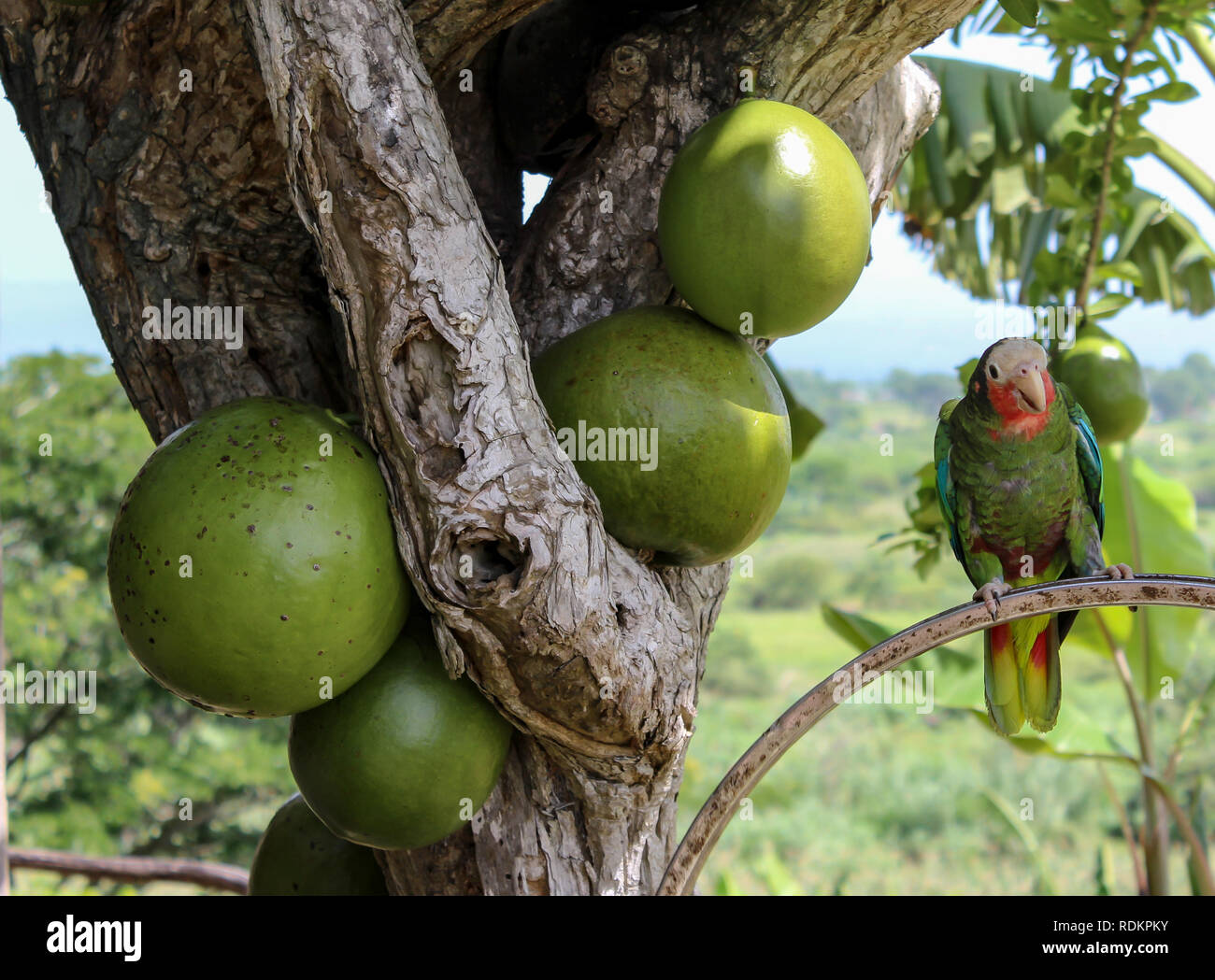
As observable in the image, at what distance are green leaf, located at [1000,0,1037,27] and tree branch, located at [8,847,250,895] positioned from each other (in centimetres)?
226

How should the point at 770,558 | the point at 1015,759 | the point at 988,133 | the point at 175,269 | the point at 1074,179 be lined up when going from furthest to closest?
the point at 770,558 → the point at 1015,759 → the point at 988,133 → the point at 1074,179 → the point at 175,269

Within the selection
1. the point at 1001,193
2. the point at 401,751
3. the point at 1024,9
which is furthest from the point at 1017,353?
the point at 1001,193

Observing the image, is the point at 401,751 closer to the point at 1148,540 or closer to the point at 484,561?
the point at 484,561

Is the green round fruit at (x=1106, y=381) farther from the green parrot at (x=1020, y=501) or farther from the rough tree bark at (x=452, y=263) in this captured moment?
the rough tree bark at (x=452, y=263)

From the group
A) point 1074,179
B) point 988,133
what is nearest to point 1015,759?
point 988,133

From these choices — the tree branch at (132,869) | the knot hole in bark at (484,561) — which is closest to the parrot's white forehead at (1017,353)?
the knot hole in bark at (484,561)

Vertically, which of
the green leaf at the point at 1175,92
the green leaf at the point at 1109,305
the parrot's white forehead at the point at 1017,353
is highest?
the green leaf at the point at 1175,92

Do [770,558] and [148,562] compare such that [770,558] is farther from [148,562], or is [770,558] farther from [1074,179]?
[148,562]

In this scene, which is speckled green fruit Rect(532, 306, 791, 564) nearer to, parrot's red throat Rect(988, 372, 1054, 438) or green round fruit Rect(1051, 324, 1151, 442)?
parrot's red throat Rect(988, 372, 1054, 438)

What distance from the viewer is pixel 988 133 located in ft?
11.6

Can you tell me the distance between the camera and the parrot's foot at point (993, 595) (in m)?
1.04

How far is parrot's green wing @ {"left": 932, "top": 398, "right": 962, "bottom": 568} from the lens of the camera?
55.2 inches

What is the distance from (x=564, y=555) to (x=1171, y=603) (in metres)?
0.65

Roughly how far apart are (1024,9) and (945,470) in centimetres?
61
